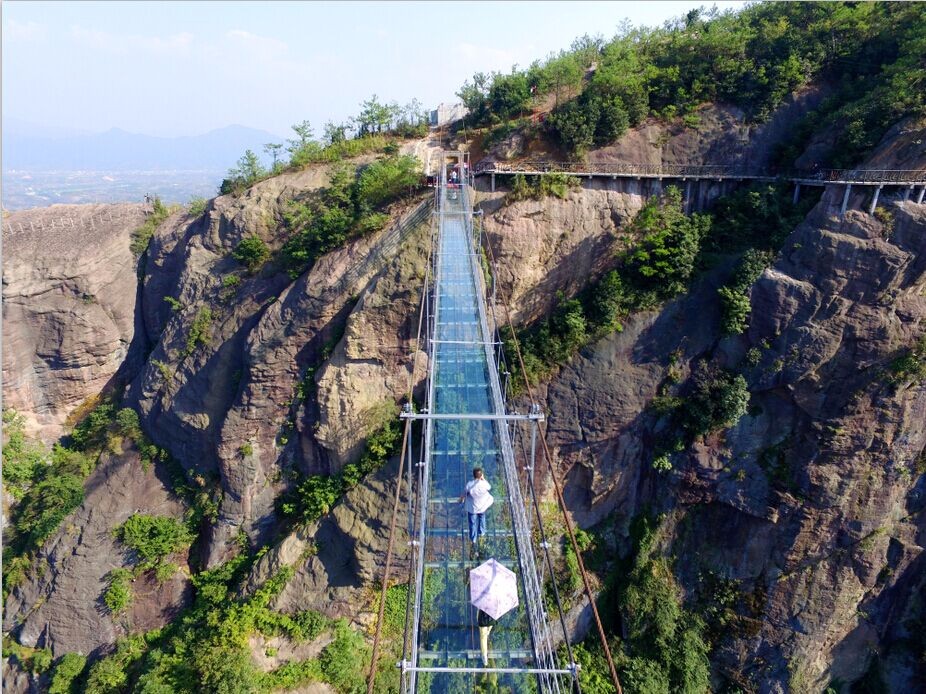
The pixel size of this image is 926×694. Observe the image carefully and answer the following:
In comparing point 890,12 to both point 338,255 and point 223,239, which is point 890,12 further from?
point 223,239

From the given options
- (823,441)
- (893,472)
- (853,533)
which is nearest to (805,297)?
(823,441)

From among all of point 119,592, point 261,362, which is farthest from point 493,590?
point 119,592

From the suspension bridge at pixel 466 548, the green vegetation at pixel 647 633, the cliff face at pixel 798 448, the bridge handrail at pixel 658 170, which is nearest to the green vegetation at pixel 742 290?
the cliff face at pixel 798 448

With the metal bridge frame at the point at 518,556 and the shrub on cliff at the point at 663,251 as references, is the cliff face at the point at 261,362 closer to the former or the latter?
the metal bridge frame at the point at 518,556

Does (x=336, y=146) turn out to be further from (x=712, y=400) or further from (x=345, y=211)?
(x=712, y=400)

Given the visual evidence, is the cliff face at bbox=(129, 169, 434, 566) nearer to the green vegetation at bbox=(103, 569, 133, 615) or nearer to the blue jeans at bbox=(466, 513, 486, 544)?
the green vegetation at bbox=(103, 569, 133, 615)
